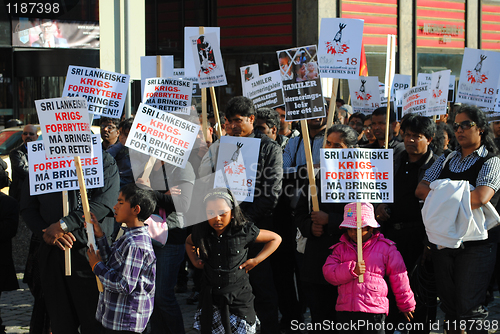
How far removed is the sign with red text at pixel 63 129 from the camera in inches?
183

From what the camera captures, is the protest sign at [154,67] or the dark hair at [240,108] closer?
the dark hair at [240,108]

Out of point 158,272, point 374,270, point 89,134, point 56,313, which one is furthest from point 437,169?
point 56,313

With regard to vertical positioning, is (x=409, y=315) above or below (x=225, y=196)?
below

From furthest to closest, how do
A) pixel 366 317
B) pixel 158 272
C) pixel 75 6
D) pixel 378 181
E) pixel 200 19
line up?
pixel 200 19
pixel 75 6
pixel 158 272
pixel 378 181
pixel 366 317

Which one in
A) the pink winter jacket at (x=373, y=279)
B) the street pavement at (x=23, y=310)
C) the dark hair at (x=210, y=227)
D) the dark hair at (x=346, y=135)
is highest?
the dark hair at (x=346, y=135)

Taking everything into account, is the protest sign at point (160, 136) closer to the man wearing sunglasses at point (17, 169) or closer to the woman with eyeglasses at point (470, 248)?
the woman with eyeglasses at point (470, 248)

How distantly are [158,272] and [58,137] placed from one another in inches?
54.0

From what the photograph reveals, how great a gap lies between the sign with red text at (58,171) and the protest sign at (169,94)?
1.92 m

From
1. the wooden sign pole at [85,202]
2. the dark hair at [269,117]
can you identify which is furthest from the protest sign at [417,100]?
the wooden sign pole at [85,202]

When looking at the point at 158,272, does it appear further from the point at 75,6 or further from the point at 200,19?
the point at 200,19

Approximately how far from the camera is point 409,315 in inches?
168

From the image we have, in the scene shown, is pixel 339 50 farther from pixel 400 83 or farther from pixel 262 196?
pixel 400 83

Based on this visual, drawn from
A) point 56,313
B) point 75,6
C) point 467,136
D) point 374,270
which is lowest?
point 56,313

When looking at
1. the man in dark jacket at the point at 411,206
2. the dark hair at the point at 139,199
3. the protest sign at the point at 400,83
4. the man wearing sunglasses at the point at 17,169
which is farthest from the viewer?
the protest sign at the point at 400,83
